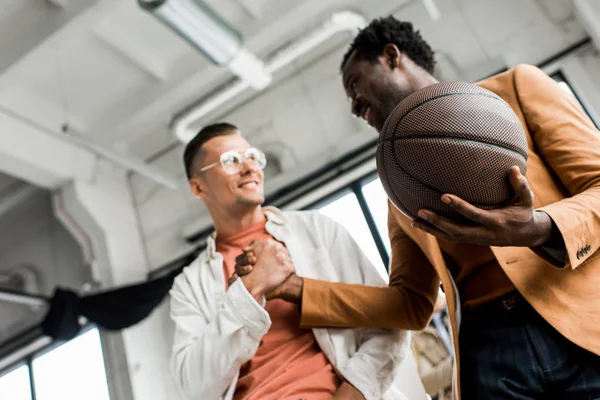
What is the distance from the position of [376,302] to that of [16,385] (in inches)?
219

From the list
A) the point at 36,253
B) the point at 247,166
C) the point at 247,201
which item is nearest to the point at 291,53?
the point at 247,166

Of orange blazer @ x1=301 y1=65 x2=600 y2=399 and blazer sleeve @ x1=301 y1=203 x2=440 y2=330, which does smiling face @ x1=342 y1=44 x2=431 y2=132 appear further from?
blazer sleeve @ x1=301 y1=203 x2=440 y2=330

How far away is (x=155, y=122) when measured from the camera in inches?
238

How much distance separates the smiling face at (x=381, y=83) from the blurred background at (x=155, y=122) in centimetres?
255

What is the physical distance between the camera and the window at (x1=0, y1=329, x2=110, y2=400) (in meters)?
5.32

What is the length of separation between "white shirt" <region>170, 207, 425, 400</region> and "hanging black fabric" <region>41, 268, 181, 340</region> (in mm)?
3268

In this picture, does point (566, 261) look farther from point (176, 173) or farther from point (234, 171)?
point (176, 173)

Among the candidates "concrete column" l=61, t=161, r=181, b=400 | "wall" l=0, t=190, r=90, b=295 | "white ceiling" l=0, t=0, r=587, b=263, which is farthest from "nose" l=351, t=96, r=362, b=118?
"wall" l=0, t=190, r=90, b=295

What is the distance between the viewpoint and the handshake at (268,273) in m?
1.62

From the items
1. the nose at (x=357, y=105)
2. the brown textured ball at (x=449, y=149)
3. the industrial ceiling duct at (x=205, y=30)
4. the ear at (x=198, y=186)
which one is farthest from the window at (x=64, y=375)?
the brown textured ball at (x=449, y=149)

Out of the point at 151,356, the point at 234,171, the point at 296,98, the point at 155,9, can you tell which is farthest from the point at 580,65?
the point at 151,356

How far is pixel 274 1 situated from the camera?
5.18m

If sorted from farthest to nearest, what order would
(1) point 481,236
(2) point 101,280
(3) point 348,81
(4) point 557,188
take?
1. (2) point 101,280
2. (3) point 348,81
3. (4) point 557,188
4. (1) point 481,236

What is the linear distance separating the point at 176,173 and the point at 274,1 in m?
2.15
